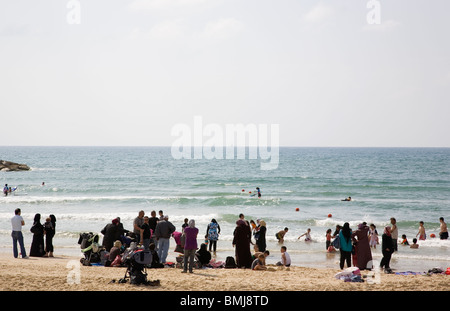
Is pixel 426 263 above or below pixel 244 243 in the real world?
below

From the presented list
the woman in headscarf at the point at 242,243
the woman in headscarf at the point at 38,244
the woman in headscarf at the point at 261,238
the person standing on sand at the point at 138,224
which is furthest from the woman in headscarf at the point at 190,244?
the woman in headscarf at the point at 38,244

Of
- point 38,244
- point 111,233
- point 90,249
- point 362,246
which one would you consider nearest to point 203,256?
point 111,233

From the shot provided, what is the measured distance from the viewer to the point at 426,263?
51.1 ft

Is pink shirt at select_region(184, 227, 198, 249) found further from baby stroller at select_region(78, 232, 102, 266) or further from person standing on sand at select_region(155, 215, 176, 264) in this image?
baby stroller at select_region(78, 232, 102, 266)

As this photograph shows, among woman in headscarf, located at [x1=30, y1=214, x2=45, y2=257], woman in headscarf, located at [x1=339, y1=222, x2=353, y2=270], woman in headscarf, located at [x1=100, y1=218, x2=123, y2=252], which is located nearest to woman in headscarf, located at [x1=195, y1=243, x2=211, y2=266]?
woman in headscarf, located at [x1=100, y1=218, x2=123, y2=252]

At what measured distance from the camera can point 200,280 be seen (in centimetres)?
1056

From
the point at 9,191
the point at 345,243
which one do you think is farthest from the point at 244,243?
the point at 9,191

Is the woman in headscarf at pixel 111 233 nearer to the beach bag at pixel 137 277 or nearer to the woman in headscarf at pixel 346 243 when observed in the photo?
the beach bag at pixel 137 277

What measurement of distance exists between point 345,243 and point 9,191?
36291 millimetres

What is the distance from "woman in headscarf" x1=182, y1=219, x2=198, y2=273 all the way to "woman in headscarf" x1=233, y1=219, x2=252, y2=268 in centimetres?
164

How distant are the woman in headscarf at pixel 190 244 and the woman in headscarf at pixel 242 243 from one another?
5.38 ft

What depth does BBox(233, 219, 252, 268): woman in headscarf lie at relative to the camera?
1296 centimetres

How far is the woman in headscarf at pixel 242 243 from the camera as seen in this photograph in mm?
12961
